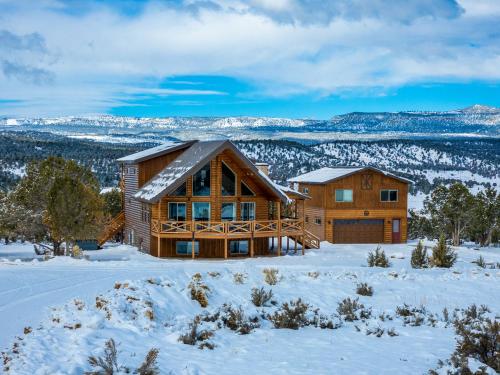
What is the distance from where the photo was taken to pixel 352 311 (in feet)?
41.8

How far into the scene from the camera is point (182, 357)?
9.26m

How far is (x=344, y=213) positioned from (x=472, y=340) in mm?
33377

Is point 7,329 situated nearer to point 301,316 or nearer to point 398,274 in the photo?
point 301,316

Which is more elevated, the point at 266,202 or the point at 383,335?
the point at 266,202

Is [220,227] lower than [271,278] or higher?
higher

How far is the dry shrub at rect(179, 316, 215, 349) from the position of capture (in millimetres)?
9992

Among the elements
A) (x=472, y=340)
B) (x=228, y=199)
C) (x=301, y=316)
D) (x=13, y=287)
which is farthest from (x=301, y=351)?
(x=228, y=199)

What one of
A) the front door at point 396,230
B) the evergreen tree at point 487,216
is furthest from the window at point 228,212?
the evergreen tree at point 487,216

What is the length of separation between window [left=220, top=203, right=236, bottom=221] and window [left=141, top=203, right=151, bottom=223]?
4.19 meters

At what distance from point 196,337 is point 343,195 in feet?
109

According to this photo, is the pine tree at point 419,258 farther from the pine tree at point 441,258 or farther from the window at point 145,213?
the window at point 145,213

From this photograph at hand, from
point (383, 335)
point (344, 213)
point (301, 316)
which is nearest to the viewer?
point (383, 335)

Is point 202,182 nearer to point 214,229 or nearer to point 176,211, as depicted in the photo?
point 176,211

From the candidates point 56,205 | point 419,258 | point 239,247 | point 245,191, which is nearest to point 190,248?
point 239,247
